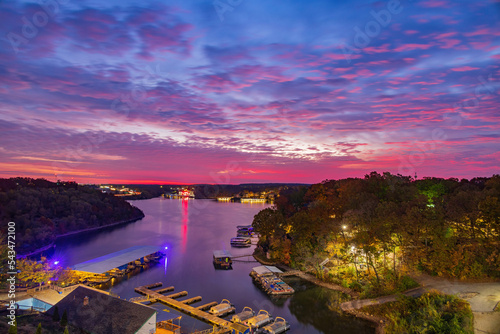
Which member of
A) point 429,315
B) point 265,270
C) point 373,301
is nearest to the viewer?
point 429,315

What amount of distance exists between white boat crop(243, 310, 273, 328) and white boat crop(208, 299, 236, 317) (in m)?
2.06

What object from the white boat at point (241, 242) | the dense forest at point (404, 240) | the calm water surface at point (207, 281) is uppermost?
the dense forest at point (404, 240)

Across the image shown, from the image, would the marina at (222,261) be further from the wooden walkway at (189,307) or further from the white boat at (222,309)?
the white boat at (222,309)

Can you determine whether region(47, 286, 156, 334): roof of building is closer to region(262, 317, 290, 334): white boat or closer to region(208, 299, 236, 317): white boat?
region(208, 299, 236, 317): white boat

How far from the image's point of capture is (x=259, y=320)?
55.9 feet

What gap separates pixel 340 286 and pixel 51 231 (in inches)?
1584

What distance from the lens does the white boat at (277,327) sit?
53.0ft

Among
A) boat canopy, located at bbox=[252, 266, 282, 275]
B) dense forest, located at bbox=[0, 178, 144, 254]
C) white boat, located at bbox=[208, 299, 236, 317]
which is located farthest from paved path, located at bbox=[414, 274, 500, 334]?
dense forest, located at bbox=[0, 178, 144, 254]

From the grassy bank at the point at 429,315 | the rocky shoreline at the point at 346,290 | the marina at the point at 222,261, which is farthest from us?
the marina at the point at 222,261

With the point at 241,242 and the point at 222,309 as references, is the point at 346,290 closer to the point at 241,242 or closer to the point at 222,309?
the point at 222,309

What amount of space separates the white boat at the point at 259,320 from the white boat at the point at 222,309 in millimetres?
2056

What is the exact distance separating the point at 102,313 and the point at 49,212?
45919 millimetres

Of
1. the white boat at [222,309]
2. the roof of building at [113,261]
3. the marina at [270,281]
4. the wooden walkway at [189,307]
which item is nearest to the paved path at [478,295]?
the marina at [270,281]

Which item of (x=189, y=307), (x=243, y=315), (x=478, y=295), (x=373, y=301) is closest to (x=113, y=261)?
(x=189, y=307)
